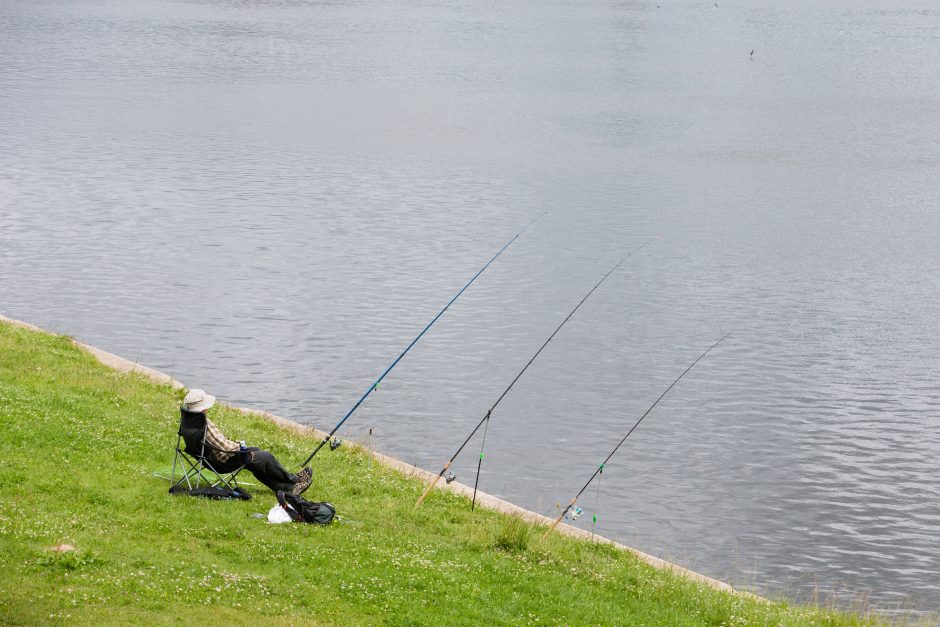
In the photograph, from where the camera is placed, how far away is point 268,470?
12.8 meters

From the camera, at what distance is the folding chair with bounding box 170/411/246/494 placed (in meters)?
12.7

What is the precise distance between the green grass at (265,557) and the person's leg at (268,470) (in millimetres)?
220

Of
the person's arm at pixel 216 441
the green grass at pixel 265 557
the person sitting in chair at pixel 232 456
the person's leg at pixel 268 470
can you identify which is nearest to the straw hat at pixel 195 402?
the person sitting in chair at pixel 232 456

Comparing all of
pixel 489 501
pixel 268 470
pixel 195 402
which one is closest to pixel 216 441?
Result: pixel 195 402

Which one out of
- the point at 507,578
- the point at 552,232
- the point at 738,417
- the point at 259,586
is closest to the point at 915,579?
the point at 738,417

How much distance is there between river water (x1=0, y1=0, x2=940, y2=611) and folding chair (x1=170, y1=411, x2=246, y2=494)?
7625 millimetres

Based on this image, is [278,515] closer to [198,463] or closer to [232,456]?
[232,456]

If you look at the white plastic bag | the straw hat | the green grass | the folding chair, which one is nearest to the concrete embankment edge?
the green grass

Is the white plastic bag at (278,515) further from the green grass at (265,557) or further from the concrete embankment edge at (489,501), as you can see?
the concrete embankment edge at (489,501)

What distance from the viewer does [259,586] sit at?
10102mm

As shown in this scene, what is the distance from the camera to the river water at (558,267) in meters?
21.6

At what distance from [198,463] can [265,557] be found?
7.52 feet

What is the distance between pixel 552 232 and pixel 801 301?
1046cm

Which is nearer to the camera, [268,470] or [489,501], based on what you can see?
[268,470]
